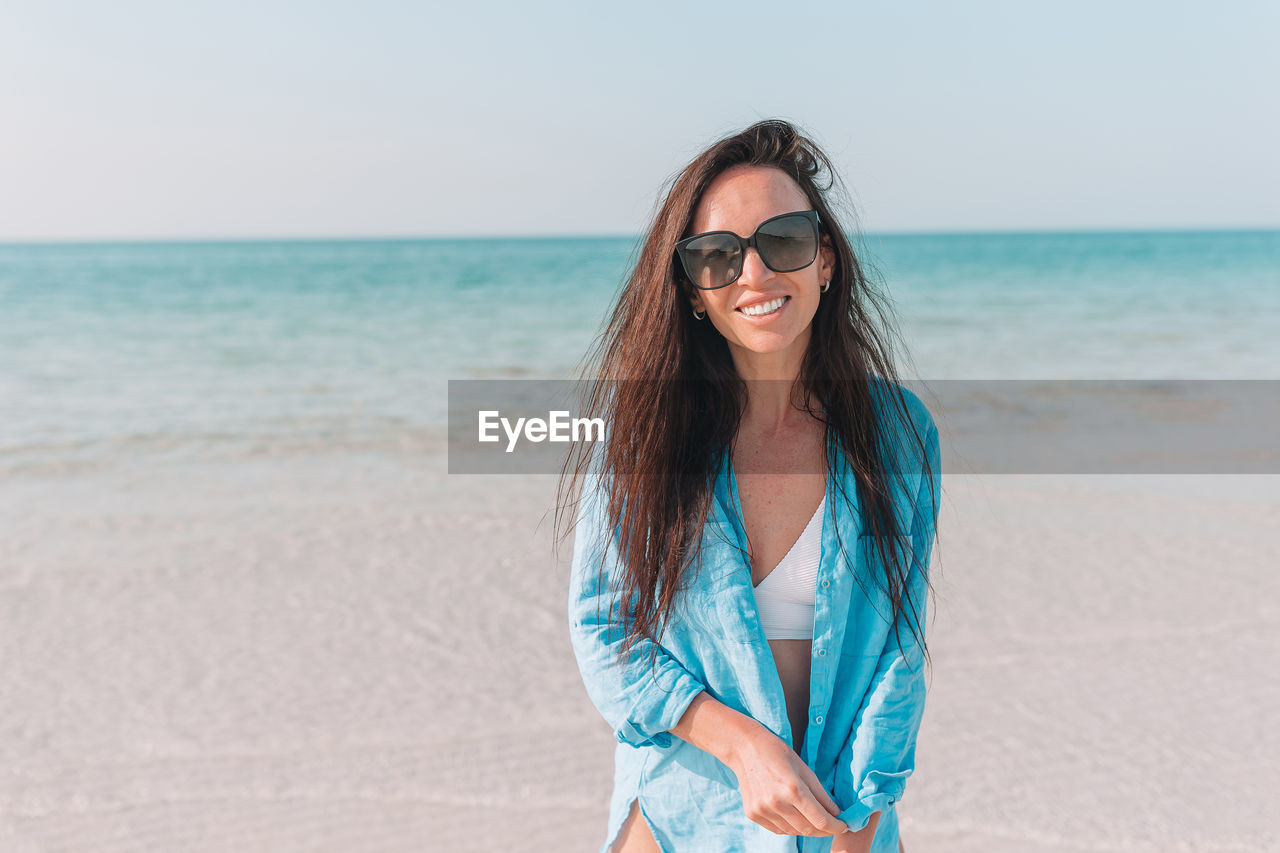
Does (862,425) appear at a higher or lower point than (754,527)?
higher

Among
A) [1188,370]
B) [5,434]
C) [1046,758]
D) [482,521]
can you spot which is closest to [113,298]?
[5,434]

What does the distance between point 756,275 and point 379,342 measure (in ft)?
50.8

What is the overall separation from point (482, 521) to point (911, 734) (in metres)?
5.12

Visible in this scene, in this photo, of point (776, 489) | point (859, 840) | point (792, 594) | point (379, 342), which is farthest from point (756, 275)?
point (379, 342)

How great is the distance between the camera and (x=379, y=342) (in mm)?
16266

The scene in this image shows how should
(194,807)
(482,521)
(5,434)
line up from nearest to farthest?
(194,807)
(482,521)
(5,434)

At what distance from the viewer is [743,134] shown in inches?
65.6

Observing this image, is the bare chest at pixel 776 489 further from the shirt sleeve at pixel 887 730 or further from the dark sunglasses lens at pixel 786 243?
→ the dark sunglasses lens at pixel 786 243

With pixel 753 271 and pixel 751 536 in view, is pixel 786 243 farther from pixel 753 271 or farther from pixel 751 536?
pixel 751 536

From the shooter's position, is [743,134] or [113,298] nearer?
[743,134]

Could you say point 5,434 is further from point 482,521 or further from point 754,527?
point 754,527

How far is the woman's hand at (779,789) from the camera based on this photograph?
1475mm

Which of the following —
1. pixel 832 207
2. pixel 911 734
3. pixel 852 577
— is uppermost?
pixel 832 207

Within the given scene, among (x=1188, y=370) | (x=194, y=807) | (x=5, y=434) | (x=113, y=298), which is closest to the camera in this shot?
(x=194, y=807)
